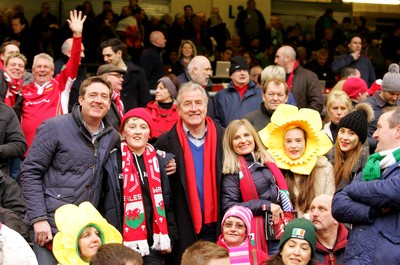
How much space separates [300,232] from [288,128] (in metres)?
1.75

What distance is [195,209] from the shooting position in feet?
30.8

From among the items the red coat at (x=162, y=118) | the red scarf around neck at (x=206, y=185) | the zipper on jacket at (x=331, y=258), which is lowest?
the zipper on jacket at (x=331, y=258)

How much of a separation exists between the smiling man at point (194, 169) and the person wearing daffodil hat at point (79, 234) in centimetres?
106

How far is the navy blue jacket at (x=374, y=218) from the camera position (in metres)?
7.73

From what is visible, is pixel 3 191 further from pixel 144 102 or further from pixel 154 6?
pixel 154 6

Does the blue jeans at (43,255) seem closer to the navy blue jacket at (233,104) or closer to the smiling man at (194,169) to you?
the smiling man at (194,169)

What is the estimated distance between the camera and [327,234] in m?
9.00

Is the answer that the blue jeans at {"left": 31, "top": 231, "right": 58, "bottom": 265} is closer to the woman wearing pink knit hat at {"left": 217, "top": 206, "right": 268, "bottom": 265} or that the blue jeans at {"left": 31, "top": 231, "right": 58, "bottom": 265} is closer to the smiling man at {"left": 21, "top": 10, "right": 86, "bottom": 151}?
the woman wearing pink knit hat at {"left": 217, "top": 206, "right": 268, "bottom": 265}

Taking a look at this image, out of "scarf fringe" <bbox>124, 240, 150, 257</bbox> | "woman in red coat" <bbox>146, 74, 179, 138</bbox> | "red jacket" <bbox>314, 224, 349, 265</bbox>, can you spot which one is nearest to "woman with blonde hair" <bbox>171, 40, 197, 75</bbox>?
"woman in red coat" <bbox>146, 74, 179, 138</bbox>

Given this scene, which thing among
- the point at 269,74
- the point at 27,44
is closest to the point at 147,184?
the point at 269,74

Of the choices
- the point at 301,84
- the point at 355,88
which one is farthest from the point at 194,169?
the point at 301,84

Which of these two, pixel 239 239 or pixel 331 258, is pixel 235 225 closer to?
pixel 239 239

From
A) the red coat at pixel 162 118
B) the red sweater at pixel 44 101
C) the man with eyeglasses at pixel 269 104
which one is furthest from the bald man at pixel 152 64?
the man with eyeglasses at pixel 269 104

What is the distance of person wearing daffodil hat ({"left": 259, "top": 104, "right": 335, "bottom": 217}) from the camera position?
9.80m
